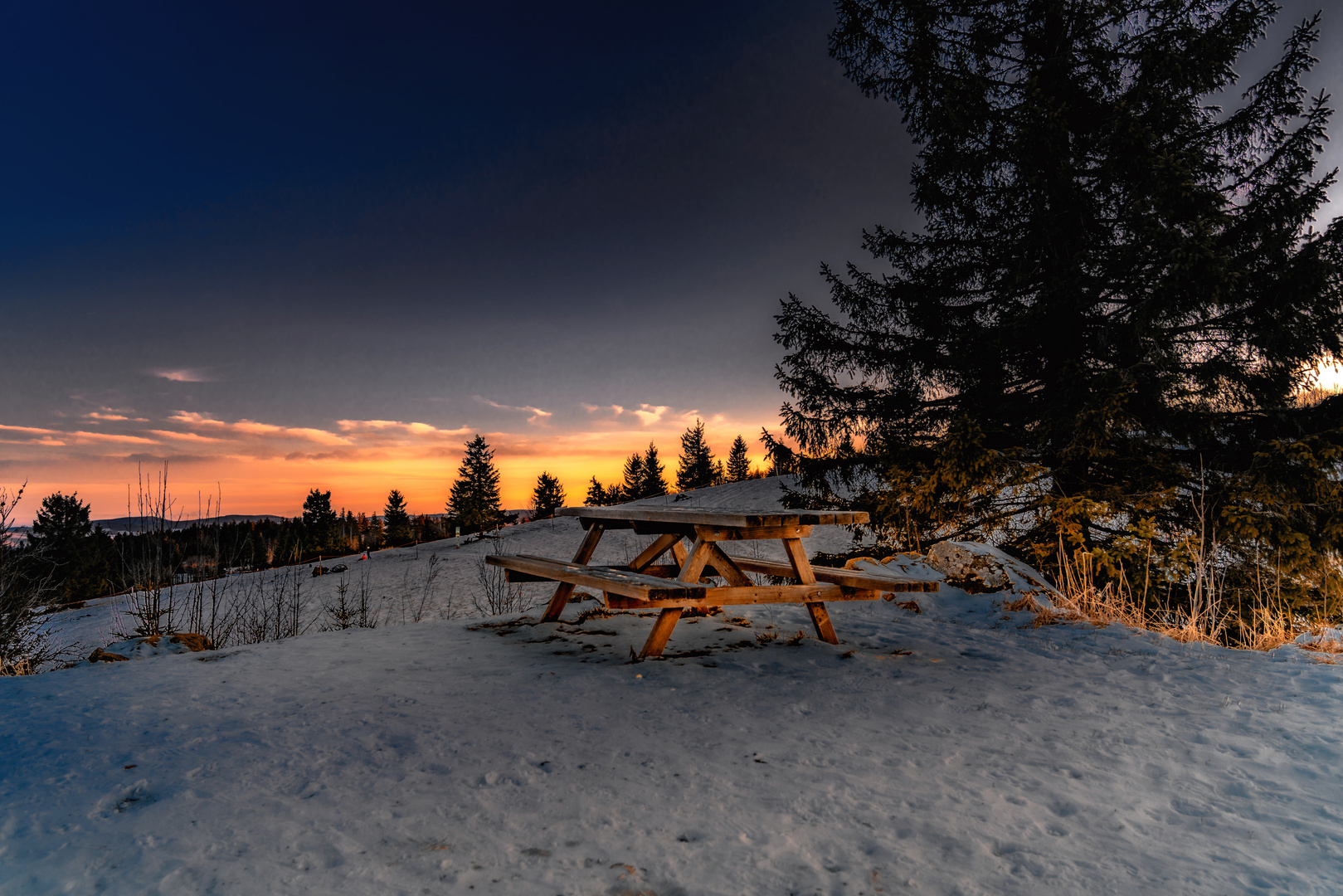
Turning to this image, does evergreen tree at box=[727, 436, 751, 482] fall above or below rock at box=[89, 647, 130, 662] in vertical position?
above

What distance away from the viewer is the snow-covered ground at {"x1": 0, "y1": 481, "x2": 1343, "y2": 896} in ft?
6.12

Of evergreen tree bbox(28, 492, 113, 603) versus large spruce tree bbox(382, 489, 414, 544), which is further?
large spruce tree bbox(382, 489, 414, 544)

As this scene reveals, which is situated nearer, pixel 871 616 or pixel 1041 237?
pixel 871 616

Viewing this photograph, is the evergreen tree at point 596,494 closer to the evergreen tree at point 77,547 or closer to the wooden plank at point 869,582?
the evergreen tree at point 77,547

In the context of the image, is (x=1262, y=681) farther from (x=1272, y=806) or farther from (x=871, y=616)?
(x=871, y=616)

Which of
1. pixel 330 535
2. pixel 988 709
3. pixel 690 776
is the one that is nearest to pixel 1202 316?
pixel 988 709

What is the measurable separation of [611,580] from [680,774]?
190cm

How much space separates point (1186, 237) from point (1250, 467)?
2.72 m

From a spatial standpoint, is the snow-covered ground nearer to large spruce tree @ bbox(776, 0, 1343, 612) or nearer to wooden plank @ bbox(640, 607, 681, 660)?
wooden plank @ bbox(640, 607, 681, 660)

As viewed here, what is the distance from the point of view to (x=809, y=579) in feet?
14.9

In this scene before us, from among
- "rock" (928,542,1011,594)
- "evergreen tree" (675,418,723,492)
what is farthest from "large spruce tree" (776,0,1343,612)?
"evergreen tree" (675,418,723,492)

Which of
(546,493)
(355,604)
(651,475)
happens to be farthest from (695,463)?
(355,604)

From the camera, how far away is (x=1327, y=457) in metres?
6.25

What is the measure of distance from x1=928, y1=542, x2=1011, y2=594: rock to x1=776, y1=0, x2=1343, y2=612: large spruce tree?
36.6 inches
